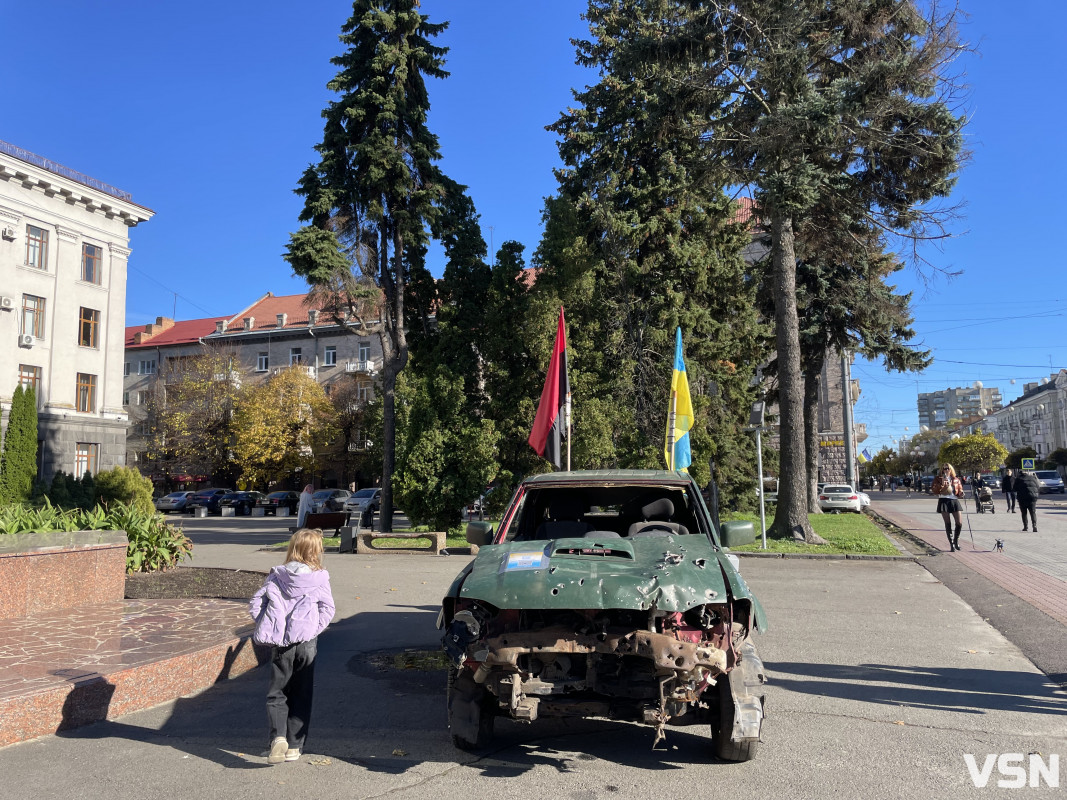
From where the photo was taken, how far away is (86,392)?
39.4 metres

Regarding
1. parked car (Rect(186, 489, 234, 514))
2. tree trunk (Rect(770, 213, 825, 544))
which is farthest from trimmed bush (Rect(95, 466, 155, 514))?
parked car (Rect(186, 489, 234, 514))

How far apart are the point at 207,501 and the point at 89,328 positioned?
14.3 metres

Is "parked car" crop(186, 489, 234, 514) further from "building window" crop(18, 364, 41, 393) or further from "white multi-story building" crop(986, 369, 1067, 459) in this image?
"white multi-story building" crop(986, 369, 1067, 459)

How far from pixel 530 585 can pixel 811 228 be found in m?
20.8

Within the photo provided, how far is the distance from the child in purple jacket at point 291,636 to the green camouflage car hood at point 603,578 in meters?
1.06

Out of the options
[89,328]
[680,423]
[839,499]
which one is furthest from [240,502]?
[680,423]

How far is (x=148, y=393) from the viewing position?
61.0 metres

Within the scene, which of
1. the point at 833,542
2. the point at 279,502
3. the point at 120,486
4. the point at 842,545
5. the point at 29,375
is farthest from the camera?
the point at 279,502

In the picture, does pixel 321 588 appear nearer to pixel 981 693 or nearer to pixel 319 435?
pixel 981 693

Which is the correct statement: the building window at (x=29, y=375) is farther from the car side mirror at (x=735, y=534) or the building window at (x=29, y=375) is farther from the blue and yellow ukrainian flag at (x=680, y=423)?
the car side mirror at (x=735, y=534)

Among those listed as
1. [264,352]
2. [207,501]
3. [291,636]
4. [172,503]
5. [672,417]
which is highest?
[264,352]

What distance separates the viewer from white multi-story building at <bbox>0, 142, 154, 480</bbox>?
117ft

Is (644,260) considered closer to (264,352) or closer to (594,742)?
(594,742)

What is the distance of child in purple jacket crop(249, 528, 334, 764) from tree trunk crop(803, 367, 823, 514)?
88.0 feet
